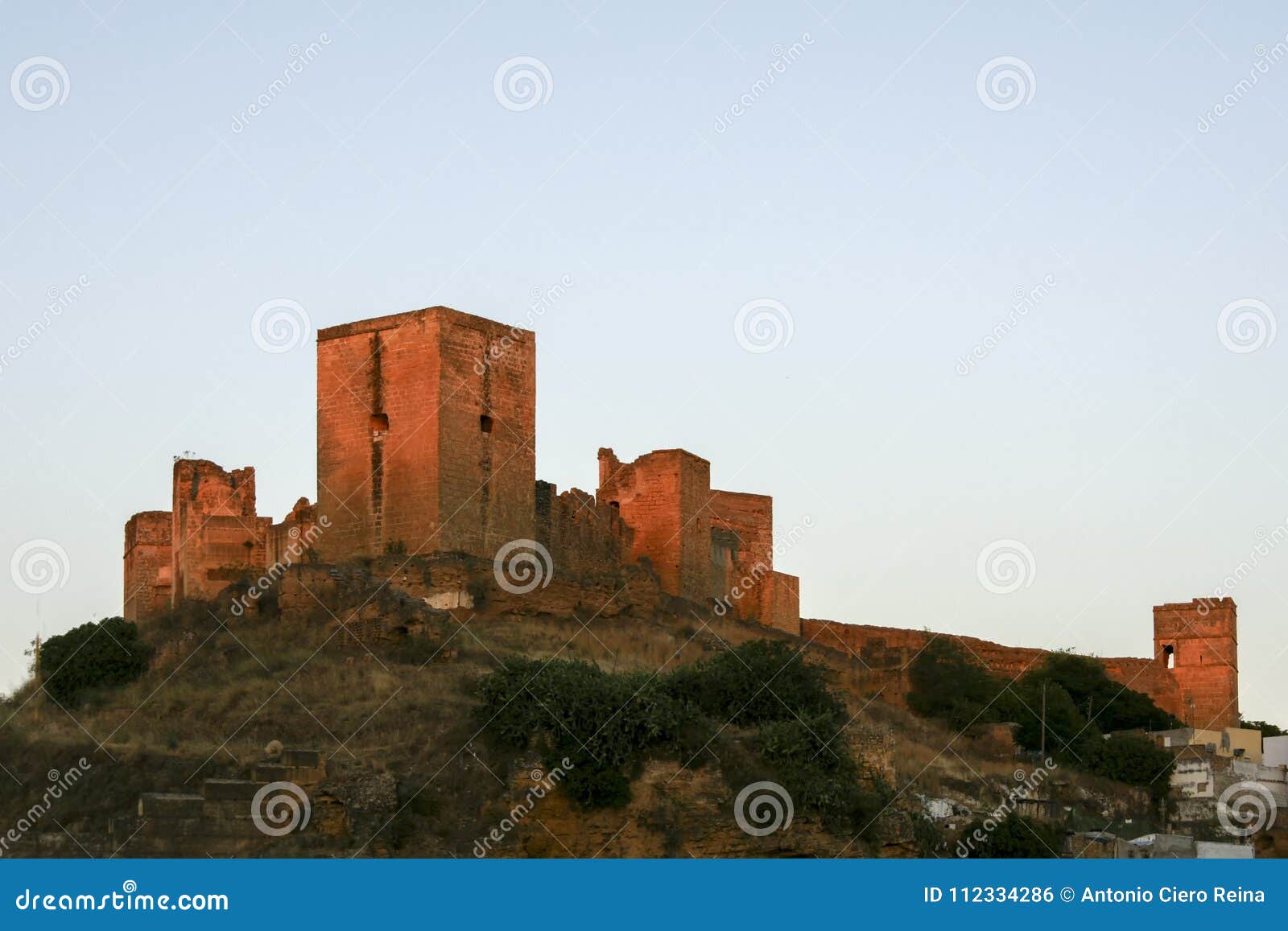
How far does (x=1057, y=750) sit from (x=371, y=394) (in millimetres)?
13635

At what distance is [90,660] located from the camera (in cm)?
2969

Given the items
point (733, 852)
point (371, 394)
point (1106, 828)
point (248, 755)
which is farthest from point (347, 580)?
point (1106, 828)

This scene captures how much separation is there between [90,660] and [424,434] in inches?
242

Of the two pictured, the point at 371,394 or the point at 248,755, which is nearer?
the point at 248,755

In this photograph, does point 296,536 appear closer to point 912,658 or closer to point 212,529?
point 212,529

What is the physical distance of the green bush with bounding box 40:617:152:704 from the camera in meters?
29.5

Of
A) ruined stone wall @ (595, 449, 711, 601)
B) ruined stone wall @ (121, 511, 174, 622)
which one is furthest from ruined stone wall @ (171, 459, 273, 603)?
ruined stone wall @ (595, 449, 711, 601)

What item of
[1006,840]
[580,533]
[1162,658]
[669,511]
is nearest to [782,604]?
[669,511]

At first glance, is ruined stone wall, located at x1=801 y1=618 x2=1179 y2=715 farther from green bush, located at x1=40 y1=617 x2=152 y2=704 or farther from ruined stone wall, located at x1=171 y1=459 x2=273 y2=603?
green bush, located at x1=40 y1=617 x2=152 y2=704

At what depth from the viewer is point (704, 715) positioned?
26734 millimetres

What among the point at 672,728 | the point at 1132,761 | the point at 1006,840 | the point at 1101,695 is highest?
the point at 1101,695

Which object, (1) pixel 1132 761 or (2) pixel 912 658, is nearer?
(1) pixel 1132 761

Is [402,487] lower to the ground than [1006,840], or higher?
higher

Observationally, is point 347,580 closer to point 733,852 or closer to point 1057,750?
point 733,852
